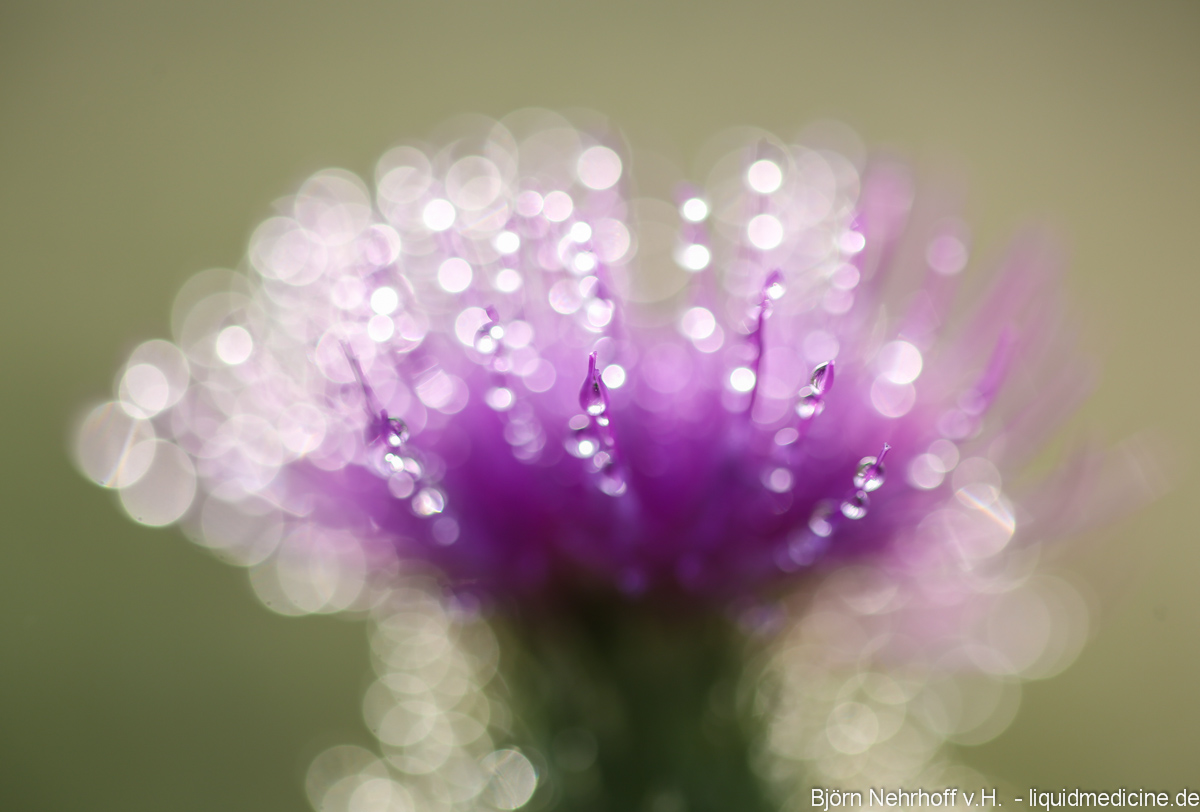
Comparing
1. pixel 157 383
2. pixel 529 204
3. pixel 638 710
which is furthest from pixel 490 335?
pixel 157 383

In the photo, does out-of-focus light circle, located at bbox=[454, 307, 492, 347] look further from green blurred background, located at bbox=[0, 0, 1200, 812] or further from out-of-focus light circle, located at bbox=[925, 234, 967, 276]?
green blurred background, located at bbox=[0, 0, 1200, 812]

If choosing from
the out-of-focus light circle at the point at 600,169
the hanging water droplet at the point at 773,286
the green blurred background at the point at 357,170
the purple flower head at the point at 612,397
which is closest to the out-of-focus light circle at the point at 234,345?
the purple flower head at the point at 612,397

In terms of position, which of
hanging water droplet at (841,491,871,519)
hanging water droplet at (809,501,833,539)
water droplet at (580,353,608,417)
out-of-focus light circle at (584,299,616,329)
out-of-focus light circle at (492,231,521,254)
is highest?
out-of-focus light circle at (492,231,521,254)

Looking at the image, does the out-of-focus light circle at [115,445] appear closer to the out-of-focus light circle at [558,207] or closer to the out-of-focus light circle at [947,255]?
the out-of-focus light circle at [558,207]

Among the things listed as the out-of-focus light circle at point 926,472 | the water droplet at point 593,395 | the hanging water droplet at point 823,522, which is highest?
the water droplet at point 593,395

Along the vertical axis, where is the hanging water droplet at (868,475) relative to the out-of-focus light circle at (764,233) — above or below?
below

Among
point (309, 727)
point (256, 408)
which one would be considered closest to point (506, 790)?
point (256, 408)

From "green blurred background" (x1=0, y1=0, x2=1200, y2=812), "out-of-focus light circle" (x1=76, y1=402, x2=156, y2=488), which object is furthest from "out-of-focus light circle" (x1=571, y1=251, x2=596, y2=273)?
"green blurred background" (x1=0, y1=0, x2=1200, y2=812)
